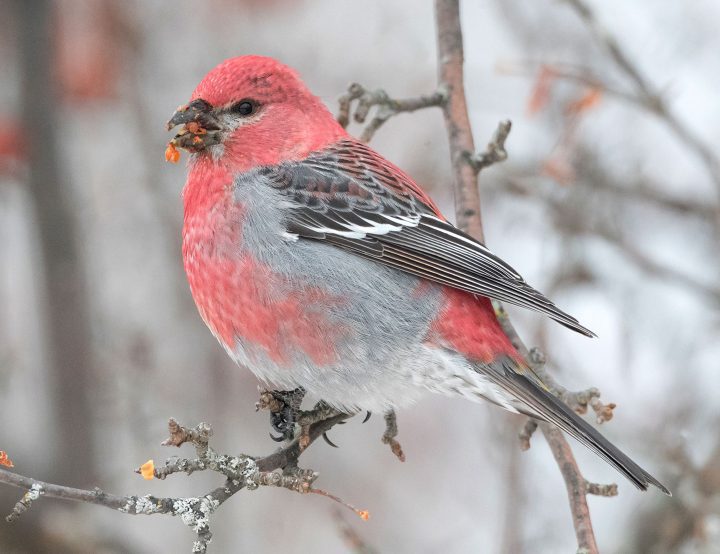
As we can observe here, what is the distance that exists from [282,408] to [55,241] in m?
2.84

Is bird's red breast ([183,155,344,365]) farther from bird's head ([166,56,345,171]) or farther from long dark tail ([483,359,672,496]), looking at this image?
long dark tail ([483,359,672,496])

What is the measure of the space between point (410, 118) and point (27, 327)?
3.69m

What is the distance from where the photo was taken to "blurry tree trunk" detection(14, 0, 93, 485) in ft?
18.7

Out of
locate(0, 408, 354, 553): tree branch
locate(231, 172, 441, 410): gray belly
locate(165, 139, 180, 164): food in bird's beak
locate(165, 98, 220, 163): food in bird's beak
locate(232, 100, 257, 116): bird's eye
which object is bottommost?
locate(0, 408, 354, 553): tree branch

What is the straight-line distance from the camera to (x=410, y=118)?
789cm

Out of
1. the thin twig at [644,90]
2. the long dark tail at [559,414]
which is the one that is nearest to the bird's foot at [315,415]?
the long dark tail at [559,414]

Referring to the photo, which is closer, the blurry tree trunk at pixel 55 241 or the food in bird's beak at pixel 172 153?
the food in bird's beak at pixel 172 153

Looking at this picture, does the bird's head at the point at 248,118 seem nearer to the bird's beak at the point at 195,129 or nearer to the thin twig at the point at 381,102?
the bird's beak at the point at 195,129

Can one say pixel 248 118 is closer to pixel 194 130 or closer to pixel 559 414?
pixel 194 130

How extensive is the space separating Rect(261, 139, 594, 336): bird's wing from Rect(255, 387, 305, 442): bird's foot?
0.63 meters

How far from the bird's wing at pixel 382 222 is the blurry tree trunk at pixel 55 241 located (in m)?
2.38

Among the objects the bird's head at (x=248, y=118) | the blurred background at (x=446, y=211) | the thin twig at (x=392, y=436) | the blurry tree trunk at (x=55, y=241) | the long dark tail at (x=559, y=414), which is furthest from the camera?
the blurry tree trunk at (x=55, y=241)

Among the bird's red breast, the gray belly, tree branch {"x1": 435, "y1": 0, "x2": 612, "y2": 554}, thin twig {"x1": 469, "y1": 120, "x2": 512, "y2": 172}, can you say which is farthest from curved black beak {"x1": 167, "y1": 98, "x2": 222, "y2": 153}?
thin twig {"x1": 469, "y1": 120, "x2": 512, "y2": 172}

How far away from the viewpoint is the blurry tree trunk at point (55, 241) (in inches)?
225
